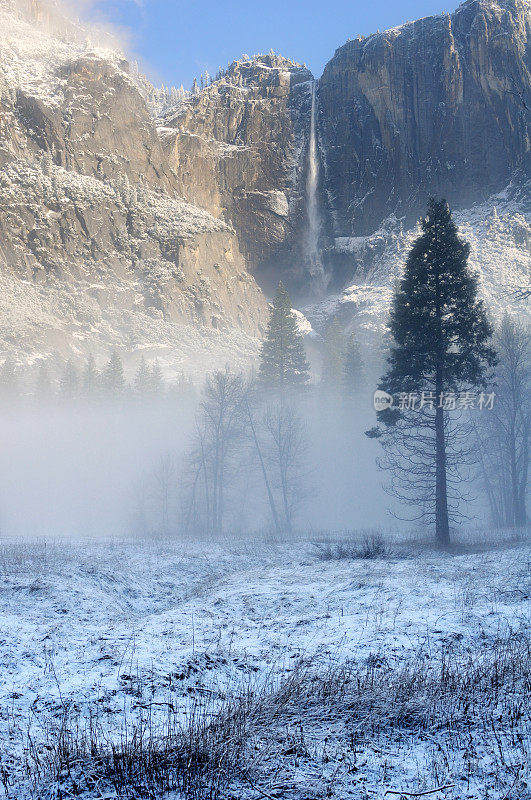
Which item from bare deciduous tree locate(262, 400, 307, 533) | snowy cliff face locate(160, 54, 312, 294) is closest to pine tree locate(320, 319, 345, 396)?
bare deciduous tree locate(262, 400, 307, 533)

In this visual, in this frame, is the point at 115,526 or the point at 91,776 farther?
the point at 115,526

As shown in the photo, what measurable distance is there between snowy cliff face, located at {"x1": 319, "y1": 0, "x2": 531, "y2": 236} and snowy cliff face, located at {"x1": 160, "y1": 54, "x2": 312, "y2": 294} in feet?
36.3

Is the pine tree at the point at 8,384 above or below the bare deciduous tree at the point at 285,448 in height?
above

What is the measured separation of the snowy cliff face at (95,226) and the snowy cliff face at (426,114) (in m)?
46.8

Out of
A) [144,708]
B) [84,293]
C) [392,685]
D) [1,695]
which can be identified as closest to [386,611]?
[392,685]

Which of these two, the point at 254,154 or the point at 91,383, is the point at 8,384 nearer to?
the point at 91,383

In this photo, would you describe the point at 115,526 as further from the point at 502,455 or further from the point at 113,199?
the point at 113,199

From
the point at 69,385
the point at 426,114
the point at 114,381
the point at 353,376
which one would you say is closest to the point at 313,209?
the point at 426,114

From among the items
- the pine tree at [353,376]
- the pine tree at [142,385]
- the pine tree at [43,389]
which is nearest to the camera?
the pine tree at [353,376]

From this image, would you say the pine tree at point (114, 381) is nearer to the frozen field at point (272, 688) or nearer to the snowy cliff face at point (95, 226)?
the snowy cliff face at point (95, 226)

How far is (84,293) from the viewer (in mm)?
97688

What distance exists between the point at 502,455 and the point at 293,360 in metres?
21.5

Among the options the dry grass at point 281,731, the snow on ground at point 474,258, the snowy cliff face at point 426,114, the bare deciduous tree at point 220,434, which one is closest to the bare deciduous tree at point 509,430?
the bare deciduous tree at point 220,434

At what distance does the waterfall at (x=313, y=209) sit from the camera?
478ft
